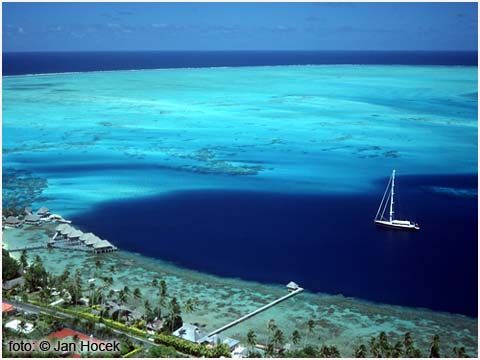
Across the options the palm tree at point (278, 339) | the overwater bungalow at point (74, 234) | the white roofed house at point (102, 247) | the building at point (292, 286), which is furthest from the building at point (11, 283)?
the building at point (292, 286)

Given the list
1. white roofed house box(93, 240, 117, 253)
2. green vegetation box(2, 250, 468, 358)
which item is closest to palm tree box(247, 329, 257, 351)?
green vegetation box(2, 250, 468, 358)

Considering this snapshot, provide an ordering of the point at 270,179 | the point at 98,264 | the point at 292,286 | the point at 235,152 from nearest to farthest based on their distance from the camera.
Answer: the point at 292,286 < the point at 98,264 < the point at 270,179 < the point at 235,152

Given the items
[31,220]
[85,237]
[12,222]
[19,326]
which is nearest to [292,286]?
[85,237]

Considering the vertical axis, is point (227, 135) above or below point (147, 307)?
above

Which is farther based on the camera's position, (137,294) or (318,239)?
(318,239)

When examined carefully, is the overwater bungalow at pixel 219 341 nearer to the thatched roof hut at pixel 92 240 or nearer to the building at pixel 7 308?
the building at pixel 7 308

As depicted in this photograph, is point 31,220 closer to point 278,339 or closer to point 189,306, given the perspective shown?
point 189,306
